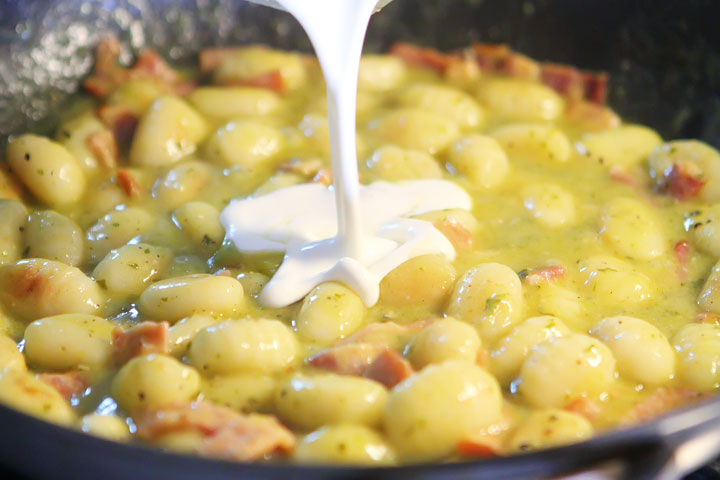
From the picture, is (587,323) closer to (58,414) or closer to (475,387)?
(475,387)

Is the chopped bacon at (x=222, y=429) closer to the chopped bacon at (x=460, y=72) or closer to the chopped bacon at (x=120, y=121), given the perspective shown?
the chopped bacon at (x=120, y=121)

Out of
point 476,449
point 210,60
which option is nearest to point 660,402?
point 476,449

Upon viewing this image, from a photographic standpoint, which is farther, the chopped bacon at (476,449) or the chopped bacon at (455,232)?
the chopped bacon at (455,232)

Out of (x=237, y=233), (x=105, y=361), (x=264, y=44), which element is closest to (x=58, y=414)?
(x=105, y=361)

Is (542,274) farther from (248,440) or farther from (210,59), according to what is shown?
(210,59)

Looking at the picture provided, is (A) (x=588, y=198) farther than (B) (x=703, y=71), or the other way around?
(B) (x=703, y=71)

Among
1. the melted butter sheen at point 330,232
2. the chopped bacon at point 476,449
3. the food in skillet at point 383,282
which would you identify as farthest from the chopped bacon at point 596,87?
the chopped bacon at point 476,449

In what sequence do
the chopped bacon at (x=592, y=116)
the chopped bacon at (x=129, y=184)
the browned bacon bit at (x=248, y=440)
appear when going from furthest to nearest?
the chopped bacon at (x=592, y=116) < the chopped bacon at (x=129, y=184) < the browned bacon bit at (x=248, y=440)
